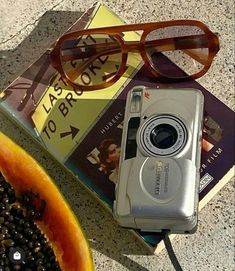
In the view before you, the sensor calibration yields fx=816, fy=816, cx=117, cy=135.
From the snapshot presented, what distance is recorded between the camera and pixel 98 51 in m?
1.19

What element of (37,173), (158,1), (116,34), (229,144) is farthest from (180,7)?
(37,173)

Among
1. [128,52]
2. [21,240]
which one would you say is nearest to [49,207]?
[21,240]

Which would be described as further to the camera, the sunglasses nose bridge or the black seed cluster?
the sunglasses nose bridge

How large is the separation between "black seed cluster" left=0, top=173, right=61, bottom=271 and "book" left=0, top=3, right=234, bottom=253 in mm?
110

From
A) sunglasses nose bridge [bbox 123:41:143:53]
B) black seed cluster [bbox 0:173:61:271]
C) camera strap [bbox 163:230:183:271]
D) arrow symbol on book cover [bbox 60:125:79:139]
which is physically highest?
sunglasses nose bridge [bbox 123:41:143:53]

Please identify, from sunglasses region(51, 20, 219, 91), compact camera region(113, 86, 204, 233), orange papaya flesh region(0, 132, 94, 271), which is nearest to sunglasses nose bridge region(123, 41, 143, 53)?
sunglasses region(51, 20, 219, 91)

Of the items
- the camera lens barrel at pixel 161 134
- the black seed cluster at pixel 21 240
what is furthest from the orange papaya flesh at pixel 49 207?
the camera lens barrel at pixel 161 134

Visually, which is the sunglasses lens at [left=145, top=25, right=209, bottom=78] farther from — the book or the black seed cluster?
the black seed cluster

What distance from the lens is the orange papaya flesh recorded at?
1.03m

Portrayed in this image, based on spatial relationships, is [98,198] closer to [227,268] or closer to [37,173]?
[37,173]

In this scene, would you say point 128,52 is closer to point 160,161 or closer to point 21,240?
point 160,161

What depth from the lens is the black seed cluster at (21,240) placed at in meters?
1.02

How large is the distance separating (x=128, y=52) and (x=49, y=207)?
264 millimetres

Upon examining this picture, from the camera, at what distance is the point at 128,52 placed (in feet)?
3.87
